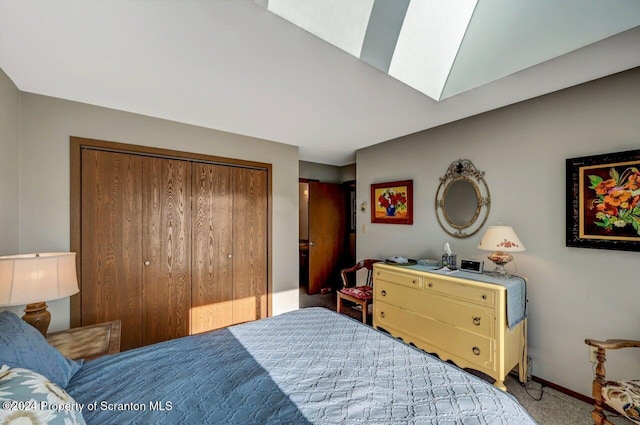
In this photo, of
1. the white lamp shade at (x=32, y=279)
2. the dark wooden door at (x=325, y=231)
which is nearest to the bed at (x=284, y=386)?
the white lamp shade at (x=32, y=279)

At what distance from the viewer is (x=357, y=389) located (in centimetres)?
117

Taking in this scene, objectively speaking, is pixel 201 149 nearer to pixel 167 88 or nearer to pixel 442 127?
pixel 167 88

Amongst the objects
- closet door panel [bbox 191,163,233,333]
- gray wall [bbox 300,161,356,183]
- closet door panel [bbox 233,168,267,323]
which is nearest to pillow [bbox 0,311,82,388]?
closet door panel [bbox 191,163,233,333]

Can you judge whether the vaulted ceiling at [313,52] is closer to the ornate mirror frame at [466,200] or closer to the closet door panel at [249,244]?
the ornate mirror frame at [466,200]

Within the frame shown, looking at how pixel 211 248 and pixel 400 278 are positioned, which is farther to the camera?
pixel 211 248

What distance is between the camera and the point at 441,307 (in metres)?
2.37

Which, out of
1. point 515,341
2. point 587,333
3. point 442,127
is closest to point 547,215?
point 587,333

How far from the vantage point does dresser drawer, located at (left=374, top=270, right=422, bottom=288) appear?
2553 millimetres

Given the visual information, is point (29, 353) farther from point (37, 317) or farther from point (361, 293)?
point (361, 293)

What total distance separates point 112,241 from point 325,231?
3263 millimetres

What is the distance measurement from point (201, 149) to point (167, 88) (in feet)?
3.10

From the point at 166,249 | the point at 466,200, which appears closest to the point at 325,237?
the point at 466,200

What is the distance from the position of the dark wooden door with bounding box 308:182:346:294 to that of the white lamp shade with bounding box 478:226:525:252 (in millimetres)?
3024

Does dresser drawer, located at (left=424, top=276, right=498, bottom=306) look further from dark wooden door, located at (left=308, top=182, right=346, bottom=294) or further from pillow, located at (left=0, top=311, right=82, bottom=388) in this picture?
dark wooden door, located at (left=308, top=182, right=346, bottom=294)
